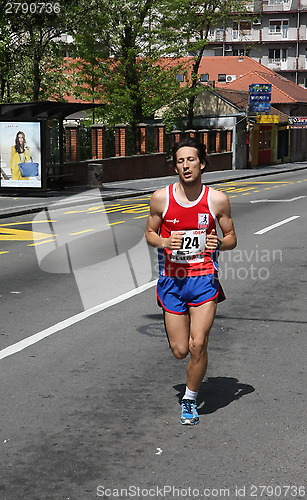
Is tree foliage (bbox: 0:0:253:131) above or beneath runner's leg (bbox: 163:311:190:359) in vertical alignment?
above

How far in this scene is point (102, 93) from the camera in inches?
1795

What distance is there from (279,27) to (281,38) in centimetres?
140

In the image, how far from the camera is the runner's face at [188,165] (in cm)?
536

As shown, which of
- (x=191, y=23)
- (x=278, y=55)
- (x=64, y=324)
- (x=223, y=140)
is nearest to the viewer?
(x=64, y=324)

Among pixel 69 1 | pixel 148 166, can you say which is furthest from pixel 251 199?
pixel 148 166

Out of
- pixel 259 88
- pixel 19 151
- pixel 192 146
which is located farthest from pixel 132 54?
pixel 192 146

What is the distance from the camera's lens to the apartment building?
89312 mm

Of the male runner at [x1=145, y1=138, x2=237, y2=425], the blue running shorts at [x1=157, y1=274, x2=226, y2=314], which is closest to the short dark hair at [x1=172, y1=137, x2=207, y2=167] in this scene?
the male runner at [x1=145, y1=138, x2=237, y2=425]

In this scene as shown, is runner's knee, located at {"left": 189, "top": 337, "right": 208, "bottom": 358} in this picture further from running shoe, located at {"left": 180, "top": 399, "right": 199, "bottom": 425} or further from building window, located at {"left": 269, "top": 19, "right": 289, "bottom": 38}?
building window, located at {"left": 269, "top": 19, "right": 289, "bottom": 38}

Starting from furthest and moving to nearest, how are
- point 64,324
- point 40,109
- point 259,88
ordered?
point 259,88 → point 40,109 → point 64,324

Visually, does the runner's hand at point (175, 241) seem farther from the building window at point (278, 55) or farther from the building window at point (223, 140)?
the building window at point (278, 55)

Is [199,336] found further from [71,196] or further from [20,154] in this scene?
[71,196]

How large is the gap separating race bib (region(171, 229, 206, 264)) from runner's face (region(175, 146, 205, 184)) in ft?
1.18

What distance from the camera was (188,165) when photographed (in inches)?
211
